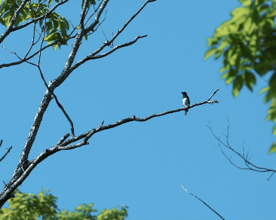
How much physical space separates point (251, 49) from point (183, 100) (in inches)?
549

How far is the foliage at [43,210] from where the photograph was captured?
866 centimetres

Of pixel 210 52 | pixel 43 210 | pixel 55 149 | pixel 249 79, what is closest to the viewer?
pixel 249 79

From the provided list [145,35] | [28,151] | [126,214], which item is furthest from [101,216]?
[145,35]

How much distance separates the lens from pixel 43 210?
28.3 ft

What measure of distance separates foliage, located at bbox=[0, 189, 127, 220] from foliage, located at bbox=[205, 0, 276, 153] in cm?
619

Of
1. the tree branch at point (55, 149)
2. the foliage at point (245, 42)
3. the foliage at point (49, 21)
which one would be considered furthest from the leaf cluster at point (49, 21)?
the foliage at point (245, 42)

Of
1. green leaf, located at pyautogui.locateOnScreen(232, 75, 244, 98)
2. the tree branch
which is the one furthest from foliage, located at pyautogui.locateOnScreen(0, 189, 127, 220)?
green leaf, located at pyautogui.locateOnScreen(232, 75, 244, 98)

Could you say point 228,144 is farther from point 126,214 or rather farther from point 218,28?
point 126,214

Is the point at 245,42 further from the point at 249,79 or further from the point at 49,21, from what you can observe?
the point at 49,21

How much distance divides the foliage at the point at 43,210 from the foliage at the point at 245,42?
244 inches

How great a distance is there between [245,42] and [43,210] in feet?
21.7

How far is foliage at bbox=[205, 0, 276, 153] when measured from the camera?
340 cm

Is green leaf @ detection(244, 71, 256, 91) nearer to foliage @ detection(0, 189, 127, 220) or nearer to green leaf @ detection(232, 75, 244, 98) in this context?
green leaf @ detection(232, 75, 244, 98)

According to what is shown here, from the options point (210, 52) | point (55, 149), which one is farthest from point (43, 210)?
point (210, 52)
